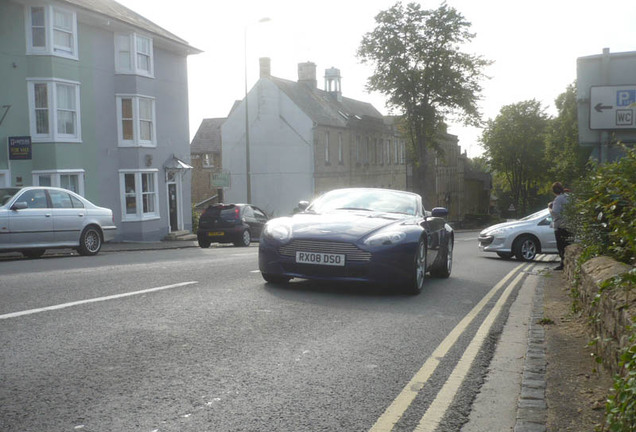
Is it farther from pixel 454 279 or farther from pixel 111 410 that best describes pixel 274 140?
pixel 111 410

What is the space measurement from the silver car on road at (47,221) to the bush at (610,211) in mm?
11574

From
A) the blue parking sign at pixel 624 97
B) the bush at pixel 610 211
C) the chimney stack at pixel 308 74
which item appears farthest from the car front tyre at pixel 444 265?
the chimney stack at pixel 308 74

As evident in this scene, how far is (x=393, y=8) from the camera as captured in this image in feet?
162

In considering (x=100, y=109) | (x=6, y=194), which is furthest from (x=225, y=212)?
(x=6, y=194)

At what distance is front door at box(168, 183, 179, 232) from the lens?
32.8m

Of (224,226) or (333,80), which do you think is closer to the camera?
(224,226)

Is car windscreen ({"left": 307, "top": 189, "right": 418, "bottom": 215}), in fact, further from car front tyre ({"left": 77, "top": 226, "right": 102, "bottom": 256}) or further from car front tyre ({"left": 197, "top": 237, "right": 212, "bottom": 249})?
car front tyre ({"left": 197, "top": 237, "right": 212, "bottom": 249})

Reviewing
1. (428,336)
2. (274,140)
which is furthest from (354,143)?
(428,336)

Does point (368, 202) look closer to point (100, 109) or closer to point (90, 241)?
point (90, 241)

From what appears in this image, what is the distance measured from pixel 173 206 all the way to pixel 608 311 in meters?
29.8

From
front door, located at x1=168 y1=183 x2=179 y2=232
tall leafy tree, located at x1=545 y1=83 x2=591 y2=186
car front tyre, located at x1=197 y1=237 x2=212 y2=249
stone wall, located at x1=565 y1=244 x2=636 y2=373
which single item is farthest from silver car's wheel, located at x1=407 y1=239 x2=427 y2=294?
tall leafy tree, located at x1=545 y1=83 x2=591 y2=186

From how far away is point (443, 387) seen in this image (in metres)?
4.61

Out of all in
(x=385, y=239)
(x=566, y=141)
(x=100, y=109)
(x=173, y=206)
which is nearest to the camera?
(x=385, y=239)

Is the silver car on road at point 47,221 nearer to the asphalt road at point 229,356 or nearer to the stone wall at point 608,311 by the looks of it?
the asphalt road at point 229,356
